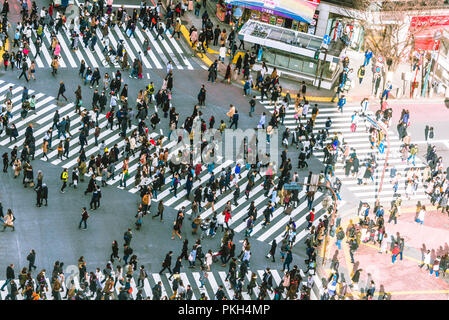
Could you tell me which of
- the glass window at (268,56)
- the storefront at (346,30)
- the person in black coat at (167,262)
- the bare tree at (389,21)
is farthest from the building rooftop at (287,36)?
the person in black coat at (167,262)

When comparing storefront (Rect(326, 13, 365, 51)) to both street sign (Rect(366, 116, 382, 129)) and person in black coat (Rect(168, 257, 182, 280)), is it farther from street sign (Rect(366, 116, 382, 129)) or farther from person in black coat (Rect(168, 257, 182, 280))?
person in black coat (Rect(168, 257, 182, 280))

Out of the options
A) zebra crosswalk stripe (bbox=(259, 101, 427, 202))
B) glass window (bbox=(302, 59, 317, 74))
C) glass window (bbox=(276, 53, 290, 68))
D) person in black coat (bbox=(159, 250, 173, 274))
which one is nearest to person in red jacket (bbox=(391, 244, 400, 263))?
zebra crosswalk stripe (bbox=(259, 101, 427, 202))

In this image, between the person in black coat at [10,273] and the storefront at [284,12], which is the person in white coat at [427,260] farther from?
the storefront at [284,12]

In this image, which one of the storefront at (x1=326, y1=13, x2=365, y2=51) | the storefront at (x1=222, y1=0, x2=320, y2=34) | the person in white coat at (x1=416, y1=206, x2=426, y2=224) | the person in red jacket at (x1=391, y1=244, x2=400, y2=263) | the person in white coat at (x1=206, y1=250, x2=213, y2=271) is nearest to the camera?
the person in white coat at (x1=206, y1=250, x2=213, y2=271)

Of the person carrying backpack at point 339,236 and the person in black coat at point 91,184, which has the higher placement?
the person in black coat at point 91,184

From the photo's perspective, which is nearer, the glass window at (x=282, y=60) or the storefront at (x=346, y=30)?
the glass window at (x=282, y=60)

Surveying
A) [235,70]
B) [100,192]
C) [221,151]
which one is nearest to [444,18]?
[235,70]

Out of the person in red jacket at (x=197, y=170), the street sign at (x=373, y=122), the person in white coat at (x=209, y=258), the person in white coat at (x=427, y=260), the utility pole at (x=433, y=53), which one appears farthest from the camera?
the utility pole at (x=433, y=53)

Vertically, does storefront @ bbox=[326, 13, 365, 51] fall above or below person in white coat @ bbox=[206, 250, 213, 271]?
above
